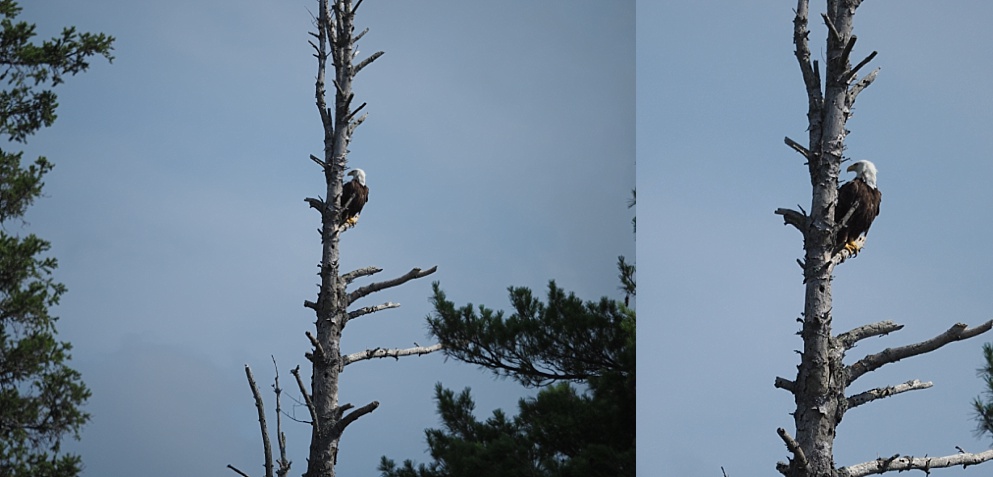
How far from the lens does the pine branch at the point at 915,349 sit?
250 centimetres

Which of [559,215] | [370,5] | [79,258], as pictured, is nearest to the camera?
[79,258]

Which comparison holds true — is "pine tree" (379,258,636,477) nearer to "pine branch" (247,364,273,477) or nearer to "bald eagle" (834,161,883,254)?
"bald eagle" (834,161,883,254)

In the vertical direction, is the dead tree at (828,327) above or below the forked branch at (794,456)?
above

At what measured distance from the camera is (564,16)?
19.9ft

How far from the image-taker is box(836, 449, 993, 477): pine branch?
2.60 metres

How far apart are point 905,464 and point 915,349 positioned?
32 centimetres

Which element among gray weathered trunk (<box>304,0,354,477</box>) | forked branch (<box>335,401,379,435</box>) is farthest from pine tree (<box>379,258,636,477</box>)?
forked branch (<box>335,401,379,435</box>)

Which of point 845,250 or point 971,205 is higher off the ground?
point 971,205

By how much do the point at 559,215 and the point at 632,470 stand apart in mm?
1790

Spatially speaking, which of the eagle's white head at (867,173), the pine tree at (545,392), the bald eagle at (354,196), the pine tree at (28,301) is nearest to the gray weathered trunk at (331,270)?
the bald eagle at (354,196)

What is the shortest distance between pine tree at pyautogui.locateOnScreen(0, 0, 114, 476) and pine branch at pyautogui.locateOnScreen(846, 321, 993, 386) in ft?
9.07

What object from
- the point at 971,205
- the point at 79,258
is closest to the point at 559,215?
the point at 971,205

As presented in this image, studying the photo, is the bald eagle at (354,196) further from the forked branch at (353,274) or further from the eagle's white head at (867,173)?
the eagle's white head at (867,173)

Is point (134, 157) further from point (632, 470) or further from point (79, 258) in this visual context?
point (632, 470)
